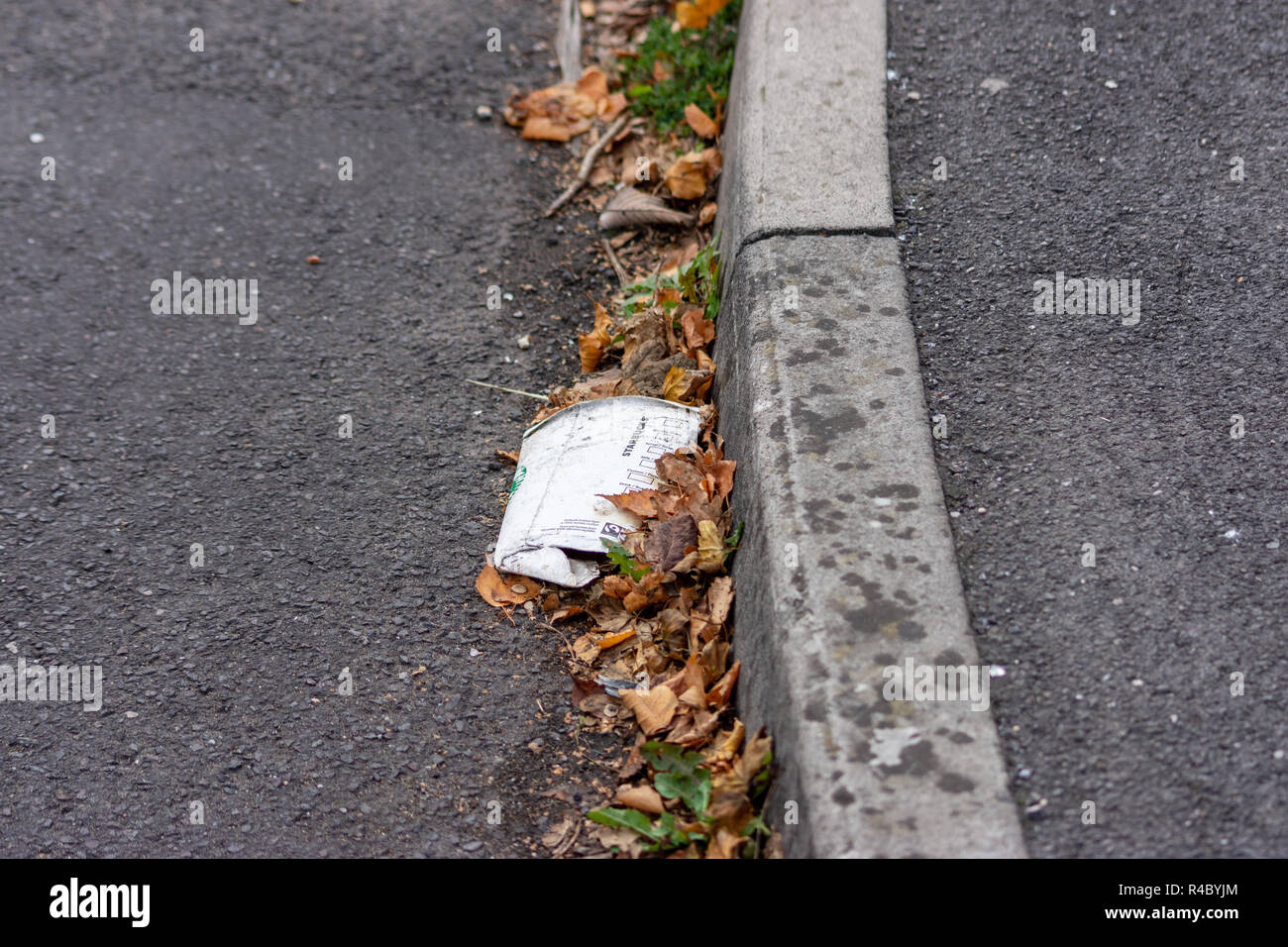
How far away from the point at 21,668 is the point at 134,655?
0.82 ft

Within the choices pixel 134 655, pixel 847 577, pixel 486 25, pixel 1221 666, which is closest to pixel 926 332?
pixel 847 577

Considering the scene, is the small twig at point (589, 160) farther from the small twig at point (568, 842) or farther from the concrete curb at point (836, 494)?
the small twig at point (568, 842)

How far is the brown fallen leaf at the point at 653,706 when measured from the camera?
219 centimetres

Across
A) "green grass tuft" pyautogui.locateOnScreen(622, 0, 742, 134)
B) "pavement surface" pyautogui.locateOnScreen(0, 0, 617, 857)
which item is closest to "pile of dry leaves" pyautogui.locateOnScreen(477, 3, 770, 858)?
"pavement surface" pyautogui.locateOnScreen(0, 0, 617, 857)

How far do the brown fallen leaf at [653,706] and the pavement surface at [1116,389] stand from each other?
66 cm

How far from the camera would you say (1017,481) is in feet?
7.29

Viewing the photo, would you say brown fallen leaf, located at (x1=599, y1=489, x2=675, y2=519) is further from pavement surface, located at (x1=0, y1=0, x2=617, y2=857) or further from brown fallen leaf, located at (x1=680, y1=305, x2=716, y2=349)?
brown fallen leaf, located at (x1=680, y1=305, x2=716, y2=349)

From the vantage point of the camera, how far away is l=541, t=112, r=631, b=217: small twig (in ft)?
12.3

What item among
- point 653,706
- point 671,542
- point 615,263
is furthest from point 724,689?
point 615,263

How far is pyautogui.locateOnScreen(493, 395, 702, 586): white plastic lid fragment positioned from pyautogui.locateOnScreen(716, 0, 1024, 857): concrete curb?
0.20 metres
